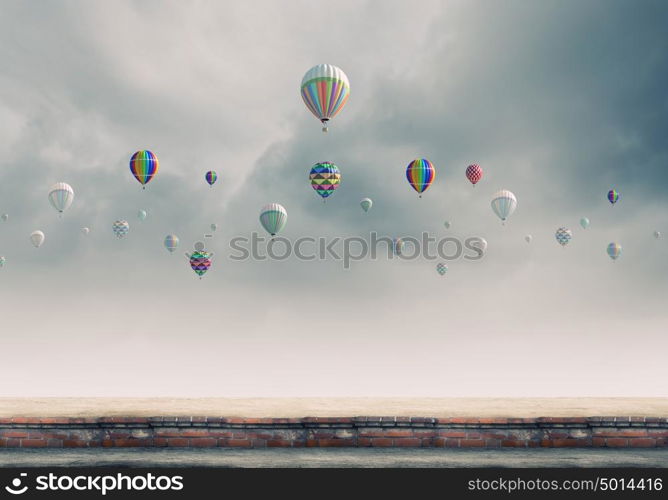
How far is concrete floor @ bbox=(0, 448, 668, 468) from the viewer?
9914 mm

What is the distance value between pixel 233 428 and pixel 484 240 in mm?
46492

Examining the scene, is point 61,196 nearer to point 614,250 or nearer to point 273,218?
point 273,218

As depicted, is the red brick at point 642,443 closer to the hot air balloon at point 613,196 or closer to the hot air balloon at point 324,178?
the hot air balloon at point 324,178

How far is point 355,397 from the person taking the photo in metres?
21.1

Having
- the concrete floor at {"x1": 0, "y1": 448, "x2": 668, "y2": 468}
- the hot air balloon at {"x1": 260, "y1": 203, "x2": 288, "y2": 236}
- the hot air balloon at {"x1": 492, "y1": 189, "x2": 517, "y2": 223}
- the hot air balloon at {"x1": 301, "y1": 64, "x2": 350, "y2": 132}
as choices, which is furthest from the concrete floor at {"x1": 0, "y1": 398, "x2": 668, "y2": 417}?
the hot air balloon at {"x1": 492, "y1": 189, "x2": 517, "y2": 223}

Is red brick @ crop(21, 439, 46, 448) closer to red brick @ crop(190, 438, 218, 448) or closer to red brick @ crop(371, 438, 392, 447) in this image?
red brick @ crop(190, 438, 218, 448)

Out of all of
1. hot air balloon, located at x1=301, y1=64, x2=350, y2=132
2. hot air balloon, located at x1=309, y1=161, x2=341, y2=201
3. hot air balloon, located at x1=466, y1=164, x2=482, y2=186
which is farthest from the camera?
hot air balloon, located at x1=466, y1=164, x2=482, y2=186

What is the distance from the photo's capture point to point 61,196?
44625 millimetres

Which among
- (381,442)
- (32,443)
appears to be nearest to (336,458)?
(381,442)

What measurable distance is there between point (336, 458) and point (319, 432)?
1.08 metres

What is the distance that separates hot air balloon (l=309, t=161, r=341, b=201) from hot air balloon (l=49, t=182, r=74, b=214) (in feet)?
62.3

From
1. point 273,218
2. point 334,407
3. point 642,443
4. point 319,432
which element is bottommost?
point 642,443

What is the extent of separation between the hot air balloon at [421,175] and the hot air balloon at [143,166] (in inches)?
585
